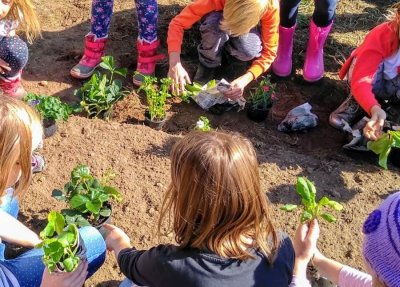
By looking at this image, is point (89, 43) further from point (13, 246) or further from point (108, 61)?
point (13, 246)

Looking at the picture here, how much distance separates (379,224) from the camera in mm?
1565

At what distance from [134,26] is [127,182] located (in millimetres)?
1804

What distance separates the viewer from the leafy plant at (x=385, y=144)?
2797mm

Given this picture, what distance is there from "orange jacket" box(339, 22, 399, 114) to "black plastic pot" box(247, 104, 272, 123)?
23.4 inches

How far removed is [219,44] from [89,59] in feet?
3.06

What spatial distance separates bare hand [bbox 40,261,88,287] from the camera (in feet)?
6.55

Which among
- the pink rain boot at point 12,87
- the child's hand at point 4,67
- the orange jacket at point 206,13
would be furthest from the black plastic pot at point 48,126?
the orange jacket at point 206,13

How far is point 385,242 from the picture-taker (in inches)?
60.1

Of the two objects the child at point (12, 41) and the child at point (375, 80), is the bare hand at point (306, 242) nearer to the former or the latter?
the child at point (375, 80)

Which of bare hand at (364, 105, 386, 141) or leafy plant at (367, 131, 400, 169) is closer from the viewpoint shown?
leafy plant at (367, 131, 400, 169)

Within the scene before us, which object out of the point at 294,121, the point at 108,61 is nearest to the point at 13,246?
the point at 108,61

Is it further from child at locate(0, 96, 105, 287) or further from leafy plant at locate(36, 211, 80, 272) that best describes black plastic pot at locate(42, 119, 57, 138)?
leafy plant at locate(36, 211, 80, 272)

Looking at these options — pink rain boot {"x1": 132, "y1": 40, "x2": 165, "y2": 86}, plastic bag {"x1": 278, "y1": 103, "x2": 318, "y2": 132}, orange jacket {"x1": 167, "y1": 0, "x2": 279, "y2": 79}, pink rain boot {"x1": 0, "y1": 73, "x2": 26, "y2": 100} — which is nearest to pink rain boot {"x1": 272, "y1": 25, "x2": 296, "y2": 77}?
orange jacket {"x1": 167, "y1": 0, "x2": 279, "y2": 79}

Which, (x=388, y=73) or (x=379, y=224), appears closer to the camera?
(x=379, y=224)
